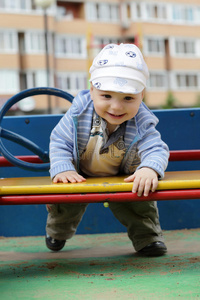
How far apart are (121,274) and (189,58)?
1298 inches

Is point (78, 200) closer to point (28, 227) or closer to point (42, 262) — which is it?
point (42, 262)

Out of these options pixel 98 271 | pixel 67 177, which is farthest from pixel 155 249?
pixel 67 177

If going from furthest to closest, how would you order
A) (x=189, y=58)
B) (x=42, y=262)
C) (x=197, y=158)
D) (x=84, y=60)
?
(x=189, y=58) < (x=84, y=60) < (x=197, y=158) < (x=42, y=262)

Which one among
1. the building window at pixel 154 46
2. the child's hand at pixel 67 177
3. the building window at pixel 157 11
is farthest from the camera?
the building window at pixel 157 11

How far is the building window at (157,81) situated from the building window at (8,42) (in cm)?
826

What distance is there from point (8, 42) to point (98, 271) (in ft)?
91.7

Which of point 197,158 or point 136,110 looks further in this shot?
point 197,158

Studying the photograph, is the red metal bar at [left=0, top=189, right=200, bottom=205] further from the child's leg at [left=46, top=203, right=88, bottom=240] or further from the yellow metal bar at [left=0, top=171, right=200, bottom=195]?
the child's leg at [left=46, top=203, right=88, bottom=240]

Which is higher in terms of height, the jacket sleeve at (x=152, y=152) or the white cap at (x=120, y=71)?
the white cap at (x=120, y=71)

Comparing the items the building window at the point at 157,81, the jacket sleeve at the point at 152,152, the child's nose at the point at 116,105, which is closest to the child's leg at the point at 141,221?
the jacket sleeve at the point at 152,152

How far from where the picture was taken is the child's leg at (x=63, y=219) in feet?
8.14

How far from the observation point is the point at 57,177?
2.16 meters

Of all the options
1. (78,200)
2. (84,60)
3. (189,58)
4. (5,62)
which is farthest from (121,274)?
(189,58)

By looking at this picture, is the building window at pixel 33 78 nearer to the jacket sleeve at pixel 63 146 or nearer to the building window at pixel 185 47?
the building window at pixel 185 47
